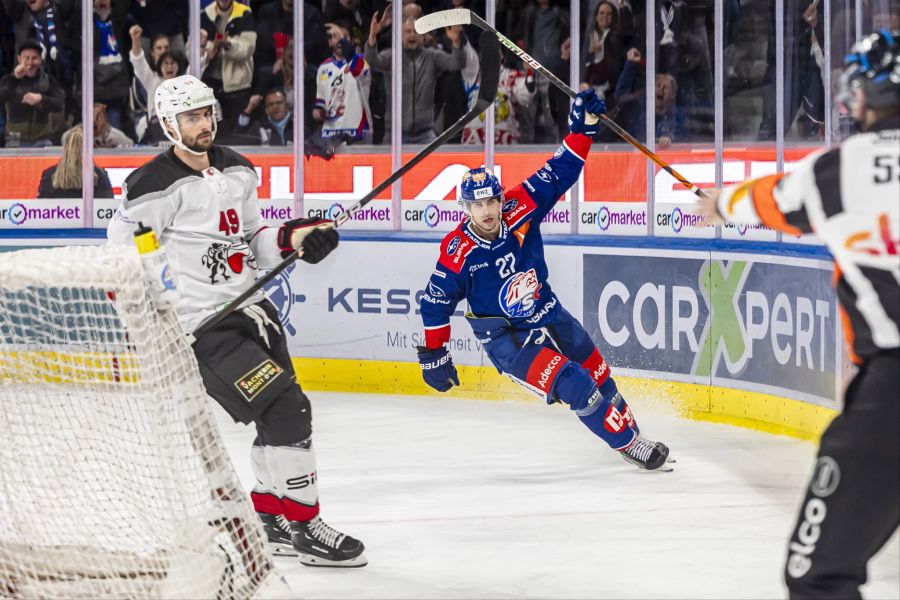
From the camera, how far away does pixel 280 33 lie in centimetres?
735

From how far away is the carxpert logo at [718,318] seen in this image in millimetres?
5297

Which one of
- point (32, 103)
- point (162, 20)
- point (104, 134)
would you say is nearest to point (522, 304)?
point (104, 134)

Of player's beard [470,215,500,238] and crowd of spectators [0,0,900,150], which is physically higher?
crowd of spectators [0,0,900,150]

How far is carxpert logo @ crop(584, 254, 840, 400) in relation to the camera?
5297 millimetres

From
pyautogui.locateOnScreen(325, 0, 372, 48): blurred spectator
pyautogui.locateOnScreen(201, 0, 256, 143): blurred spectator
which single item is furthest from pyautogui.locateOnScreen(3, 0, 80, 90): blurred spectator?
pyautogui.locateOnScreen(325, 0, 372, 48): blurred spectator

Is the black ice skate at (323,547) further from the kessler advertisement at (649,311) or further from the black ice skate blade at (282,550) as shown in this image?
the kessler advertisement at (649,311)

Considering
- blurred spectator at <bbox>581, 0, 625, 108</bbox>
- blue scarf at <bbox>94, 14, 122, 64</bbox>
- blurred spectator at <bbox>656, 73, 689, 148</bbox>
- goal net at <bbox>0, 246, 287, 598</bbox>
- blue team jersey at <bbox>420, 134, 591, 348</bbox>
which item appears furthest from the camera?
blue scarf at <bbox>94, 14, 122, 64</bbox>

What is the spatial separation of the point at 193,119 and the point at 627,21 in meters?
3.57

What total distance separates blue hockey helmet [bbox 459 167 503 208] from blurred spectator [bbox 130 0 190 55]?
3.03m

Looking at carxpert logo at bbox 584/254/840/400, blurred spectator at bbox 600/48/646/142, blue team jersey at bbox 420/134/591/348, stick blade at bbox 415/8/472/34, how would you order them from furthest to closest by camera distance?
blurred spectator at bbox 600/48/646/142 < carxpert logo at bbox 584/254/840/400 < blue team jersey at bbox 420/134/591/348 < stick blade at bbox 415/8/472/34

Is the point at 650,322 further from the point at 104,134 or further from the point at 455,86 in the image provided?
the point at 104,134

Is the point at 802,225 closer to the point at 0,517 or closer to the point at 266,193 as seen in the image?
the point at 0,517

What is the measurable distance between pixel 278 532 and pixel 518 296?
1.45 metres

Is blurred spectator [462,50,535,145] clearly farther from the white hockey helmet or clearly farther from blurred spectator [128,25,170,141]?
the white hockey helmet
